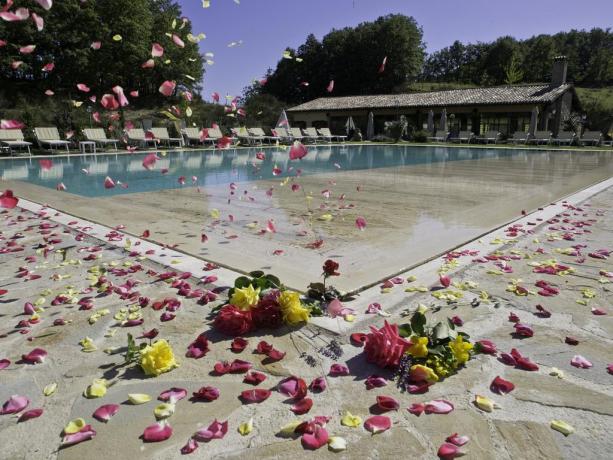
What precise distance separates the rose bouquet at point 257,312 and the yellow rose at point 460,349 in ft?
2.91

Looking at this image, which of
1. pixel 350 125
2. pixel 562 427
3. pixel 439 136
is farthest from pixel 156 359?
pixel 350 125

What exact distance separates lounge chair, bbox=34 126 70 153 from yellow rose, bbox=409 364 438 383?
72.2 feet

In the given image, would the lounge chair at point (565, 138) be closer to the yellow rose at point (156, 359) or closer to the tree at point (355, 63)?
the tree at point (355, 63)

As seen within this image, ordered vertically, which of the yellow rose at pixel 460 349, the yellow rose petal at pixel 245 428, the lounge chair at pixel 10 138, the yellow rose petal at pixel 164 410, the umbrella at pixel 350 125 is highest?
the umbrella at pixel 350 125

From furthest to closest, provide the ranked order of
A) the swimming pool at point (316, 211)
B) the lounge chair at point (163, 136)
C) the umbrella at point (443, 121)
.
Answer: the umbrella at point (443, 121) → the lounge chair at point (163, 136) → the swimming pool at point (316, 211)

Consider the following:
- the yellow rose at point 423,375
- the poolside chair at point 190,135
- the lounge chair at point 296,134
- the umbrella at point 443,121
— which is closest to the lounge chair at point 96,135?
the poolside chair at point 190,135

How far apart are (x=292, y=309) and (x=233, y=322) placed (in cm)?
36

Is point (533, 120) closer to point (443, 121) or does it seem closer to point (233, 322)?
point (443, 121)

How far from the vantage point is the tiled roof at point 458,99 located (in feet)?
103

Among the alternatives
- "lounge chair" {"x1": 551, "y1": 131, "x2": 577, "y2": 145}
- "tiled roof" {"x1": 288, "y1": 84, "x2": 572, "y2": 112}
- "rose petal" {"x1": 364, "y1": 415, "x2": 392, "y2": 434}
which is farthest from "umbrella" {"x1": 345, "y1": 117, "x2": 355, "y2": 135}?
"rose petal" {"x1": 364, "y1": 415, "x2": 392, "y2": 434}

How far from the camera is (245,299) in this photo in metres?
2.79

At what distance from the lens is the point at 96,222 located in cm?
565

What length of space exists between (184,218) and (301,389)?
4.39 m

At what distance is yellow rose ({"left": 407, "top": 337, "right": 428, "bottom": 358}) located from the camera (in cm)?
225
